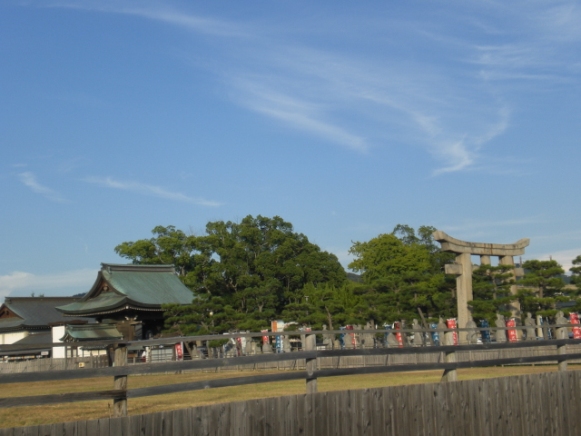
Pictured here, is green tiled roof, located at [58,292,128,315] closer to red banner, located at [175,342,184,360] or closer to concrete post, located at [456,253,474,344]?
red banner, located at [175,342,184,360]

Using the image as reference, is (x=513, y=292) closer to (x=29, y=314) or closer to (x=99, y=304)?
(x=99, y=304)

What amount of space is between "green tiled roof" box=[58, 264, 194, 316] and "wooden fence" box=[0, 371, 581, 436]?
42058 millimetres

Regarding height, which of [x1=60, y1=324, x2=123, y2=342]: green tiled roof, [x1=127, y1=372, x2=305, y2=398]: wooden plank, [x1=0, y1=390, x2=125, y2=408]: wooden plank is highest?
[x1=0, y1=390, x2=125, y2=408]: wooden plank

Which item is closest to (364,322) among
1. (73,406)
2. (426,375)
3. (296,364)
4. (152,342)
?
(296,364)

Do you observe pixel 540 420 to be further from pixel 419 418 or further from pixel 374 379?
pixel 374 379

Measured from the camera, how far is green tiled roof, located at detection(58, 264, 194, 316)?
1989 inches

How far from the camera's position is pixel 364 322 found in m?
37.5

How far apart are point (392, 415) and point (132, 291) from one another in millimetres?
45426

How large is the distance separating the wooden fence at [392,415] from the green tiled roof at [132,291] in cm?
4206

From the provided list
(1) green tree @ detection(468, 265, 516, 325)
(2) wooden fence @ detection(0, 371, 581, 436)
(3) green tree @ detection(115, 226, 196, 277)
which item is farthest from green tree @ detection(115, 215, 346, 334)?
(2) wooden fence @ detection(0, 371, 581, 436)

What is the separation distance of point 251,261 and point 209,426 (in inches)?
2011

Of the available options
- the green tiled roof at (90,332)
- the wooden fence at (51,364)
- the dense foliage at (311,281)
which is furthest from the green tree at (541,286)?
the green tiled roof at (90,332)

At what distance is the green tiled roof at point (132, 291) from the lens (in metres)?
50.5

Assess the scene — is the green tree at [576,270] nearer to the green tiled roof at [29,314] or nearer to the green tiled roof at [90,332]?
the green tiled roof at [90,332]
